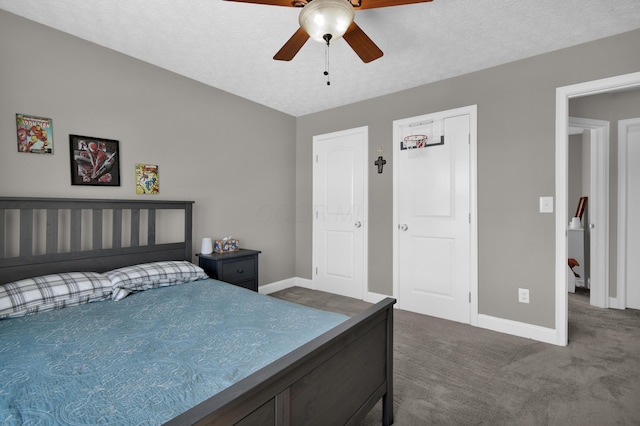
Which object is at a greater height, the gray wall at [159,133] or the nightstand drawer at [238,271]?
the gray wall at [159,133]

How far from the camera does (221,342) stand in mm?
1463

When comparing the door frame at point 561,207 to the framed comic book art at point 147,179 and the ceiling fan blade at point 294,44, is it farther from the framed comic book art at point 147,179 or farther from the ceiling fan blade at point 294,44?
the framed comic book art at point 147,179

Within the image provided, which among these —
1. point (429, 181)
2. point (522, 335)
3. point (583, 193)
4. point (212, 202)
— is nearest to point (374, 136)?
point (429, 181)

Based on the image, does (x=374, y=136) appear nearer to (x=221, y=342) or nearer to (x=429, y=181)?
(x=429, y=181)

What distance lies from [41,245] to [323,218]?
295 cm

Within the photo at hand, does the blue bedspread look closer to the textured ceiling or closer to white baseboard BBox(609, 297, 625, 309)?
the textured ceiling

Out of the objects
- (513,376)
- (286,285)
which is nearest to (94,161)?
(286,285)

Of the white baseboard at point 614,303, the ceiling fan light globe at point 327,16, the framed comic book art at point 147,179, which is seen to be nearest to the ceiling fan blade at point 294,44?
the ceiling fan light globe at point 327,16

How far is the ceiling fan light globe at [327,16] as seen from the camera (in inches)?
62.9

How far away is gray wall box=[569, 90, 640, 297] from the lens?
3531 millimetres

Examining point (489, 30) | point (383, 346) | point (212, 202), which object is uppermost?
point (489, 30)

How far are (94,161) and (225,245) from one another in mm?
1412

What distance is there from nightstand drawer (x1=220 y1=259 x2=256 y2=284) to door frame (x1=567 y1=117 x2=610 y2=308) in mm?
3902

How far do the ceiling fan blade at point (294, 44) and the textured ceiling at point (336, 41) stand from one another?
0.31 m
